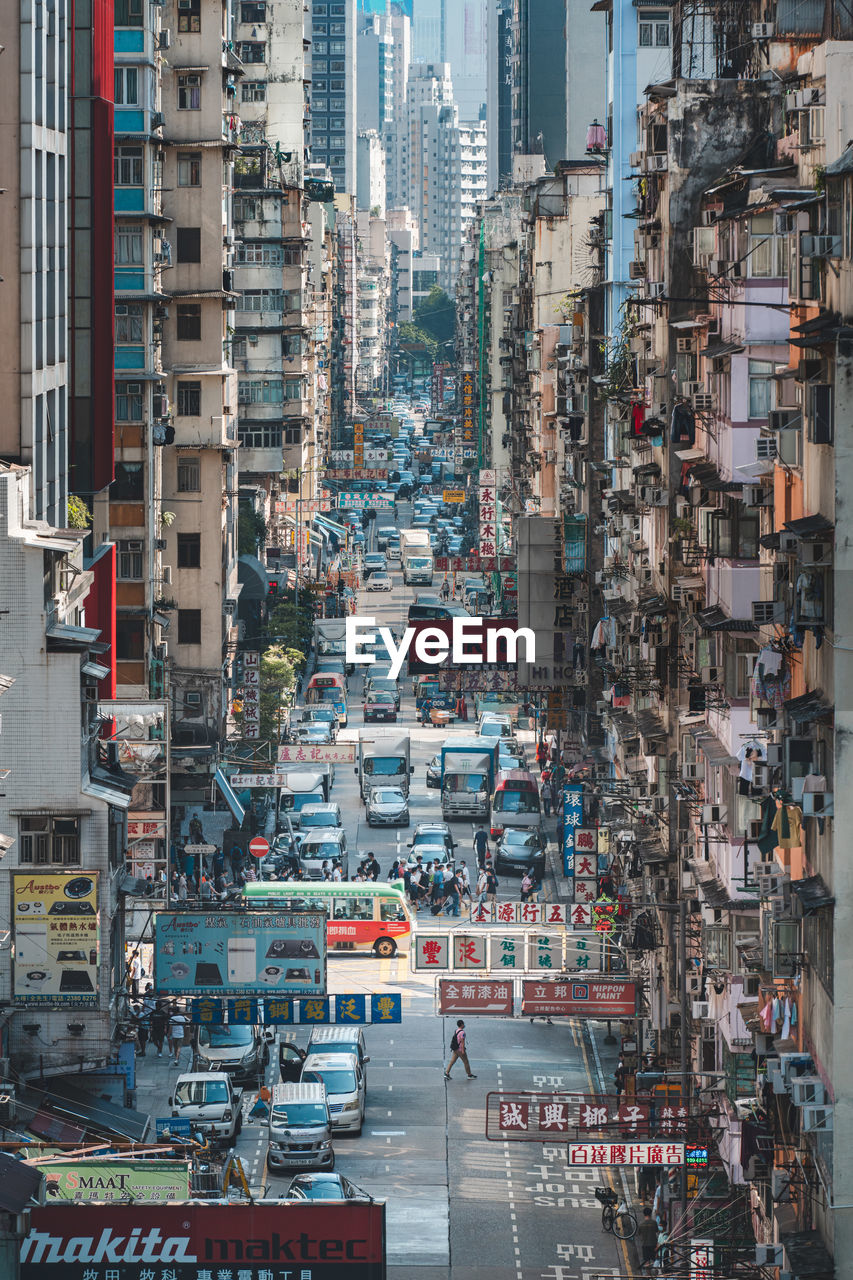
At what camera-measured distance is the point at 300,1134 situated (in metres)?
45.2

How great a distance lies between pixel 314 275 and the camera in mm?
146250

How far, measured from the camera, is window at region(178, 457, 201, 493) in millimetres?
76188

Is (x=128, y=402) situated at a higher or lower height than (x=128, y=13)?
lower

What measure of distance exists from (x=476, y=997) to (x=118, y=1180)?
11.8m

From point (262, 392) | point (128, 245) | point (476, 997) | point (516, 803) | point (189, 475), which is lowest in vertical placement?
point (476, 997)

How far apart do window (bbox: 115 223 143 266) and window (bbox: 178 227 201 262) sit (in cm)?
691

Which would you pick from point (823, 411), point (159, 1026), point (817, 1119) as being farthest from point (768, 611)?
point (159, 1026)

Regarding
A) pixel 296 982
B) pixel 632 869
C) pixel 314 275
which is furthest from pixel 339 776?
pixel 314 275

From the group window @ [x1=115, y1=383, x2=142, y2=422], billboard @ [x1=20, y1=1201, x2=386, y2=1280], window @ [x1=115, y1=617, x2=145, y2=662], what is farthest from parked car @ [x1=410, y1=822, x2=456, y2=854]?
billboard @ [x1=20, y1=1201, x2=386, y2=1280]

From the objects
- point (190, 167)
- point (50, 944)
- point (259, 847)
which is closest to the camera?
point (50, 944)

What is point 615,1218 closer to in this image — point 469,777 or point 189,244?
point 469,777

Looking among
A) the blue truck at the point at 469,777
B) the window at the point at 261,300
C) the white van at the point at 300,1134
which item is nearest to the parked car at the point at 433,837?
the blue truck at the point at 469,777

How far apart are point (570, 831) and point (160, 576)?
1702 centimetres

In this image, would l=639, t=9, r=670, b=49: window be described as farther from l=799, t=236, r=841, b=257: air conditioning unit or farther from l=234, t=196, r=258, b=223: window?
l=799, t=236, r=841, b=257: air conditioning unit
